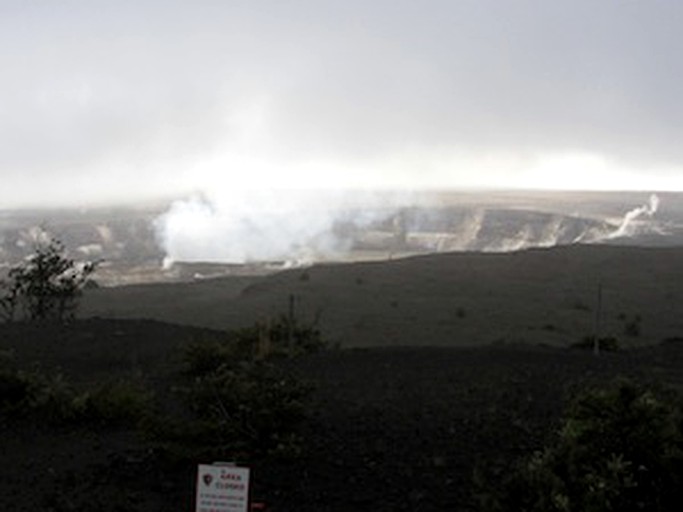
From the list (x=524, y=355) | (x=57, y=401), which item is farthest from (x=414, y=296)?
(x=57, y=401)

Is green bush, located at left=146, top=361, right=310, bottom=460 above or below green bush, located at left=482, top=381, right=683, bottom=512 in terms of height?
below

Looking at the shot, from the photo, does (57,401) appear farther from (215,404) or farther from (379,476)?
(379,476)

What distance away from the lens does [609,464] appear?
222 inches

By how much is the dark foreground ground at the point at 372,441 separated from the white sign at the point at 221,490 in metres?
1.95

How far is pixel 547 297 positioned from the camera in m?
37.8

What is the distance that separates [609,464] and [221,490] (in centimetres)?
219

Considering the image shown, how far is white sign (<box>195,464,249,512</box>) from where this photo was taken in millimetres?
5762

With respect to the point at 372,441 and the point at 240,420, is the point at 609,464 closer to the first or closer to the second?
the point at 372,441

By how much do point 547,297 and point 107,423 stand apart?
92.9ft

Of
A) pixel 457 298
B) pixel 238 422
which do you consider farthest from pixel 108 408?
pixel 457 298

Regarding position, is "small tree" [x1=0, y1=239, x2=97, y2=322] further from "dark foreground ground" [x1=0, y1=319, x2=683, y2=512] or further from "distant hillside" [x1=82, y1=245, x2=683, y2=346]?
"dark foreground ground" [x1=0, y1=319, x2=683, y2=512]

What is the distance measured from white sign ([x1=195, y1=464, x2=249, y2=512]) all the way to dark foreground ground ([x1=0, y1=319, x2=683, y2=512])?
1.95 meters

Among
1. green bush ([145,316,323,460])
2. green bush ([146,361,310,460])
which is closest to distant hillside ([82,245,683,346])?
green bush ([145,316,323,460])


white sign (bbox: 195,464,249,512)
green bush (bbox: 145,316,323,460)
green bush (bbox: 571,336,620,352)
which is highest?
white sign (bbox: 195,464,249,512)
